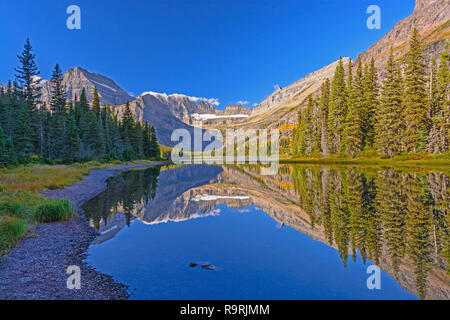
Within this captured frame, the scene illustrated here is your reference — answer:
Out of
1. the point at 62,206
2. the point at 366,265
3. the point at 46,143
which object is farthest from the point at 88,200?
the point at 46,143

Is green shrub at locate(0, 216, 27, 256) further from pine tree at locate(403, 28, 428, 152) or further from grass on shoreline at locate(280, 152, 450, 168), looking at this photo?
pine tree at locate(403, 28, 428, 152)

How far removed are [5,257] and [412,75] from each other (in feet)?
189

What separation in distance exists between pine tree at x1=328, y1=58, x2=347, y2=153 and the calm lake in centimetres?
4386

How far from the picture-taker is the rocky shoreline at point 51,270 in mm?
5196

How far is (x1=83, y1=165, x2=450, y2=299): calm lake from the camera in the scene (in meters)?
5.82

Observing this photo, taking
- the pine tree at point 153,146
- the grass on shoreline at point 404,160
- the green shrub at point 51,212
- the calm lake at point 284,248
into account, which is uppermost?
the pine tree at point 153,146

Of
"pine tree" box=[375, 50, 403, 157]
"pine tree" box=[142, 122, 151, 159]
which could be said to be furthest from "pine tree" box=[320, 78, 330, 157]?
"pine tree" box=[142, 122, 151, 159]

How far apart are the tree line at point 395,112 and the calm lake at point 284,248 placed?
3181 centimetres

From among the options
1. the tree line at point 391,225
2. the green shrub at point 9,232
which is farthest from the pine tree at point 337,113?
the green shrub at point 9,232

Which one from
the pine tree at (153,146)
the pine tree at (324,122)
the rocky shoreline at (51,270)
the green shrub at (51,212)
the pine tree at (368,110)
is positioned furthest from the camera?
the pine tree at (153,146)

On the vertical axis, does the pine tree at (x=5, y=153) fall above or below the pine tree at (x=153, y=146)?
below

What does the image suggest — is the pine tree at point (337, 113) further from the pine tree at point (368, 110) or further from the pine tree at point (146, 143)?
the pine tree at point (146, 143)

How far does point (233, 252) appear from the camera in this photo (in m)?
8.52

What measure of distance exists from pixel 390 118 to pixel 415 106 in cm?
439
